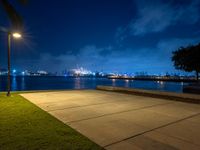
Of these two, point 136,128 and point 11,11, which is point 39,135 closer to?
point 136,128

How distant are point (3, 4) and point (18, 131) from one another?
25.8 ft

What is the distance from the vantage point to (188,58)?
3919 cm

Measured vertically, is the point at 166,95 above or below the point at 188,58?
below

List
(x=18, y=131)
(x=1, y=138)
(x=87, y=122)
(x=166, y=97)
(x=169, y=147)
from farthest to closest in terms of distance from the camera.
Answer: (x=166, y=97)
(x=87, y=122)
(x=18, y=131)
(x=1, y=138)
(x=169, y=147)

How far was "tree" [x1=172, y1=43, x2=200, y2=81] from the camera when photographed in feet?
125

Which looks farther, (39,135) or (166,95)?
(166,95)

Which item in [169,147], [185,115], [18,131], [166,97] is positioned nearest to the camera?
[169,147]

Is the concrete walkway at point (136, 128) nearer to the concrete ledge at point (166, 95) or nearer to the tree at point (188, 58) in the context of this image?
the concrete ledge at point (166, 95)

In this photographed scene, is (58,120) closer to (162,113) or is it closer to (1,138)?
(1,138)

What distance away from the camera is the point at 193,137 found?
4898 millimetres

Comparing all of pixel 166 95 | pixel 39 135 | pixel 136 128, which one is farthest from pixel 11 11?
pixel 166 95

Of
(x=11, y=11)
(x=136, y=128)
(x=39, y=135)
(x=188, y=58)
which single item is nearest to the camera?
(x=39, y=135)

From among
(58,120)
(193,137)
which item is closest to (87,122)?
(58,120)

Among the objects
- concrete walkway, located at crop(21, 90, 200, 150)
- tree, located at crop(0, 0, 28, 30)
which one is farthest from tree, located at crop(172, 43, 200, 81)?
tree, located at crop(0, 0, 28, 30)
